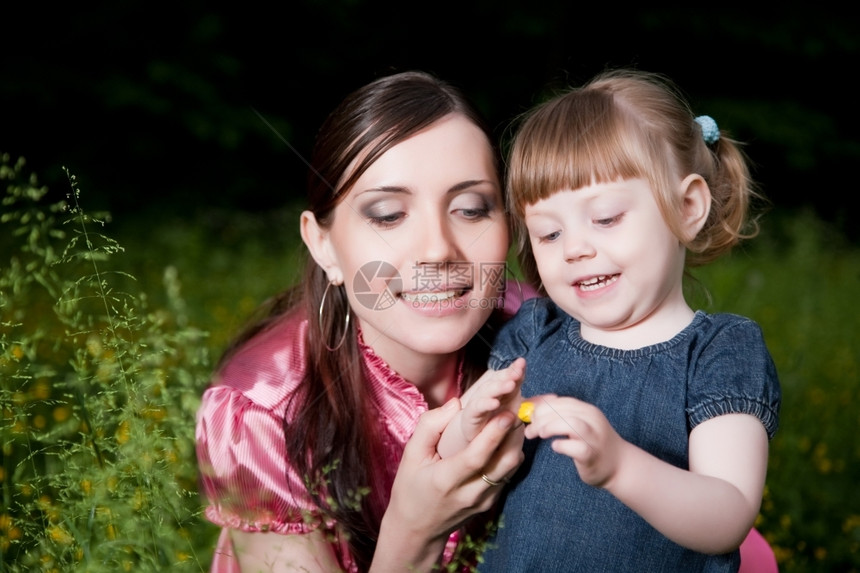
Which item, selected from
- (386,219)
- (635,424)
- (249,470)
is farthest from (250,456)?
(635,424)

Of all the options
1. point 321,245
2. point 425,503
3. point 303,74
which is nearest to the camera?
point 425,503

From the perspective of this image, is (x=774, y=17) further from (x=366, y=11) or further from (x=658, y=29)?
(x=366, y=11)

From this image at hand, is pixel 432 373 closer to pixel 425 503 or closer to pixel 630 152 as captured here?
pixel 425 503

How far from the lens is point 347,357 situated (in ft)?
6.81

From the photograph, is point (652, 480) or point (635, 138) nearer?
point (652, 480)

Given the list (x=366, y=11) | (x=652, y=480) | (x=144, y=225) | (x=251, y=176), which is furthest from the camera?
(x=366, y=11)

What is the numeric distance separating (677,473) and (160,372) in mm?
869

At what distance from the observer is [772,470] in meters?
2.92

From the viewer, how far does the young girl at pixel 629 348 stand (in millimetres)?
1445

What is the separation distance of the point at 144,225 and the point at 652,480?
19.3 feet

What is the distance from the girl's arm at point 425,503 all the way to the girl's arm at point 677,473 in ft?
0.71

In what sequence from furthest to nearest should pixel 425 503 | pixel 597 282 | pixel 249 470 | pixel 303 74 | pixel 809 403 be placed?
pixel 303 74 < pixel 809 403 < pixel 249 470 < pixel 425 503 < pixel 597 282

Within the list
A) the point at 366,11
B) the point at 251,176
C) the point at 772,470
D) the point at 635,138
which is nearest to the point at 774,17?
the point at 366,11

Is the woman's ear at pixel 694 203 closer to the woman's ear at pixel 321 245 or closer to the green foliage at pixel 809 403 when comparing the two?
the woman's ear at pixel 321 245
